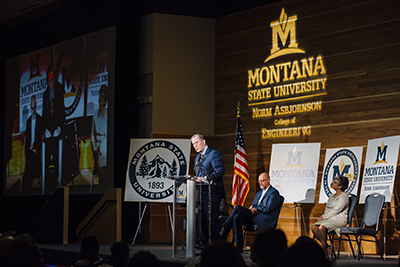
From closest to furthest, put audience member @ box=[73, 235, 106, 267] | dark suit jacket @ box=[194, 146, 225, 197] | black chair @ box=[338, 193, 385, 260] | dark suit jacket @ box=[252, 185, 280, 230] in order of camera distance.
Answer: audience member @ box=[73, 235, 106, 267] < dark suit jacket @ box=[194, 146, 225, 197] < black chair @ box=[338, 193, 385, 260] < dark suit jacket @ box=[252, 185, 280, 230]

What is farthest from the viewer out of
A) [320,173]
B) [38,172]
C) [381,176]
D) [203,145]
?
[38,172]

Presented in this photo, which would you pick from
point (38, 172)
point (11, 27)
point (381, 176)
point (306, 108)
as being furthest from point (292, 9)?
point (11, 27)

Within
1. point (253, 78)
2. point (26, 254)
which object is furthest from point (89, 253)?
point (253, 78)

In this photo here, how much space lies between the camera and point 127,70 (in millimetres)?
8539

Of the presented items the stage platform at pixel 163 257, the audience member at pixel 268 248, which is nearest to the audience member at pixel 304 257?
the audience member at pixel 268 248

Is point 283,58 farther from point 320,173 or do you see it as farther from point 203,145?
point 203,145

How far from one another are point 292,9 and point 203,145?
347 centimetres

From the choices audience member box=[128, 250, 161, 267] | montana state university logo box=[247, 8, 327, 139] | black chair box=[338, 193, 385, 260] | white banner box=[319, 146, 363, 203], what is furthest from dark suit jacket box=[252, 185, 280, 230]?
audience member box=[128, 250, 161, 267]

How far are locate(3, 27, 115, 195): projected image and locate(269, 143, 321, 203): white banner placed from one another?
2.92 metres

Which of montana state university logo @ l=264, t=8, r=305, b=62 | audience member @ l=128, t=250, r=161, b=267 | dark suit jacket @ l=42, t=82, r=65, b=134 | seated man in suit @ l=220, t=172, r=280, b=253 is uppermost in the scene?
montana state university logo @ l=264, t=8, r=305, b=62

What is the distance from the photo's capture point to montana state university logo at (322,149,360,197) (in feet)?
21.0

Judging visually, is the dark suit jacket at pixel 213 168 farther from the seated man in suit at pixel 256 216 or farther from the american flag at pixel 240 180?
the american flag at pixel 240 180

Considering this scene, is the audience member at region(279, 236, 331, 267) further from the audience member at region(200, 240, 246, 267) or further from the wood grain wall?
the wood grain wall

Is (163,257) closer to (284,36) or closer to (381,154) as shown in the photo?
(381,154)
